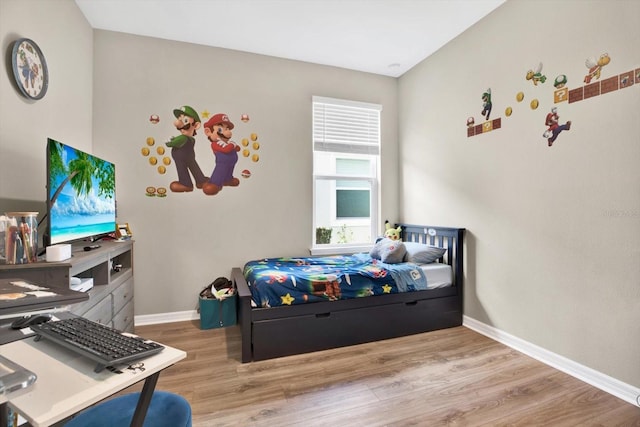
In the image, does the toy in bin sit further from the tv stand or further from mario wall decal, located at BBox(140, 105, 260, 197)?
mario wall decal, located at BBox(140, 105, 260, 197)

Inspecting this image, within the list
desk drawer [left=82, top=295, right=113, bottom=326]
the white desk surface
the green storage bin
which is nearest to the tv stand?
desk drawer [left=82, top=295, right=113, bottom=326]

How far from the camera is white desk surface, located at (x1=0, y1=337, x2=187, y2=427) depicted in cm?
60

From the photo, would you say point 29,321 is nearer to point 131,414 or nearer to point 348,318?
point 131,414

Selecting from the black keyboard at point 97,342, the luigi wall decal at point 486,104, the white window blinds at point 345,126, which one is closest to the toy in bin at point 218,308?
the white window blinds at point 345,126

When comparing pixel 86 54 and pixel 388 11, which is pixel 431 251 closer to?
pixel 388 11

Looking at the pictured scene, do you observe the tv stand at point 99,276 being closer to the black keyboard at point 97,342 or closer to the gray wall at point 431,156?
the black keyboard at point 97,342

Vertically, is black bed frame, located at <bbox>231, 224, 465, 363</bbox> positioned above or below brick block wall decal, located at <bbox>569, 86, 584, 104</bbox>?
below

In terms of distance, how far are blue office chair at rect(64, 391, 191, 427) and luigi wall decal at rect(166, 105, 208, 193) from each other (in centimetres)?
229

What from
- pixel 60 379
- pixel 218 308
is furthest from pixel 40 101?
pixel 60 379

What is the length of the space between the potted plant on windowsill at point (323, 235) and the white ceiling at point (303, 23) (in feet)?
6.41

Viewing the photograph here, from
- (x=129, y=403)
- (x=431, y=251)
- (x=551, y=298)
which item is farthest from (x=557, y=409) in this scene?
(x=129, y=403)

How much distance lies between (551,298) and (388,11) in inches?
103

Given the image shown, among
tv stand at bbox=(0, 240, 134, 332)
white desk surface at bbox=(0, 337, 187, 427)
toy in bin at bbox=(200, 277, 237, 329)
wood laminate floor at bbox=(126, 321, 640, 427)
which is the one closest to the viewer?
white desk surface at bbox=(0, 337, 187, 427)

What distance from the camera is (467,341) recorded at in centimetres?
259
